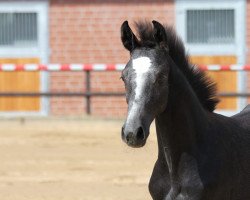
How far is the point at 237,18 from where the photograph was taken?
777 inches

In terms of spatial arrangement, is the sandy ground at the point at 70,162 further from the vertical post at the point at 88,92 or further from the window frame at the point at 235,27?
the window frame at the point at 235,27

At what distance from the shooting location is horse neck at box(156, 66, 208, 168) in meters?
6.32

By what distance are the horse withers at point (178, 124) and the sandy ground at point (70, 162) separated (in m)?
3.60

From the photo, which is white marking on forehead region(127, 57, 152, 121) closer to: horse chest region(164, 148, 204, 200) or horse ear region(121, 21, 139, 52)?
horse ear region(121, 21, 139, 52)

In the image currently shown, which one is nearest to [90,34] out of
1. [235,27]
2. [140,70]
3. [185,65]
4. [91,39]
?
[91,39]

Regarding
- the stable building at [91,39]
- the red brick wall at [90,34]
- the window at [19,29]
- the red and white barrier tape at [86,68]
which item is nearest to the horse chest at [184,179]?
the red and white barrier tape at [86,68]

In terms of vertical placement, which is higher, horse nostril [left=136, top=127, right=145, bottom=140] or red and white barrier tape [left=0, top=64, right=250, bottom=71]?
horse nostril [left=136, top=127, right=145, bottom=140]

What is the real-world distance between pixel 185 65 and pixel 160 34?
53 centimetres

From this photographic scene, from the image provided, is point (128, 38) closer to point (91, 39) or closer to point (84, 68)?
point (84, 68)

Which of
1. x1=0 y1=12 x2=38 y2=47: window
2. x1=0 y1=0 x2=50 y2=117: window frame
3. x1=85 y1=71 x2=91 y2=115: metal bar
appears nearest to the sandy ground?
x1=85 y1=71 x2=91 y2=115: metal bar

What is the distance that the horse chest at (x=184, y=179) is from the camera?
6.26 metres

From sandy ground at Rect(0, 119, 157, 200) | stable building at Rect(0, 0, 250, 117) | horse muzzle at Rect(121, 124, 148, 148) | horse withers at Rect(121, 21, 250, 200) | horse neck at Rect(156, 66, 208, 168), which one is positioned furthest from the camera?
stable building at Rect(0, 0, 250, 117)

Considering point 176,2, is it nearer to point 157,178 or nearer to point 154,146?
point 154,146

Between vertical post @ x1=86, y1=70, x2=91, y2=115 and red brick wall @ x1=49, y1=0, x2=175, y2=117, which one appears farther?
red brick wall @ x1=49, y1=0, x2=175, y2=117
